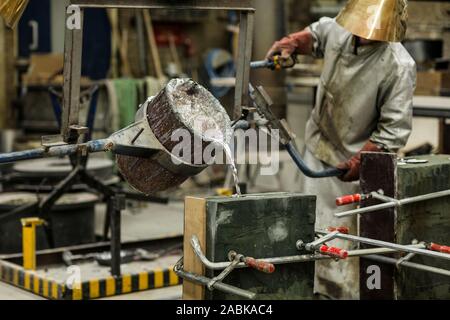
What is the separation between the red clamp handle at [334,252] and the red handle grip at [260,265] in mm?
337

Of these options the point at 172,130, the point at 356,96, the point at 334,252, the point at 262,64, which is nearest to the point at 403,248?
the point at 334,252

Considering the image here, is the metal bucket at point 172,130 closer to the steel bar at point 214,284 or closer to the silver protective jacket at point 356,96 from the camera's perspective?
the steel bar at point 214,284

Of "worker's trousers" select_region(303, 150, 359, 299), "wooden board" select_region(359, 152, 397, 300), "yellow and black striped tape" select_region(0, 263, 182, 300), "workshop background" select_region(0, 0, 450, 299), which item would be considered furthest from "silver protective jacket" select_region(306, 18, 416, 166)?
"yellow and black striped tape" select_region(0, 263, 182, 300)

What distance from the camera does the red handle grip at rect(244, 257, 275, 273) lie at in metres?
3.41

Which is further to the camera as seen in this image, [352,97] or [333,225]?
[333,225]

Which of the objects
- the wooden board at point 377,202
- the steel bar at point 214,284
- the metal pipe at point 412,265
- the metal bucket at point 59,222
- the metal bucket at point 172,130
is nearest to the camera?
the steel bar at point 214,284

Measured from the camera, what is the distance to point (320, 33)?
5.73 m

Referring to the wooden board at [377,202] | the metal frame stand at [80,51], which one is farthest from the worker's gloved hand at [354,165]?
the metal frame stand at [80,51]

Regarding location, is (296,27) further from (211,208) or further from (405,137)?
(211,208)

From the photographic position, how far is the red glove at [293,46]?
18.5ft

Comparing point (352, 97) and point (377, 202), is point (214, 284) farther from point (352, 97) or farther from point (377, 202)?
point (352, 97)

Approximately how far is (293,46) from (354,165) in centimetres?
99

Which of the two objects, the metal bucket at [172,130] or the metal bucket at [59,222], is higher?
the metal bucket at [172,130]

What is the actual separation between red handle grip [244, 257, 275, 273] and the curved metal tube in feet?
5.65
